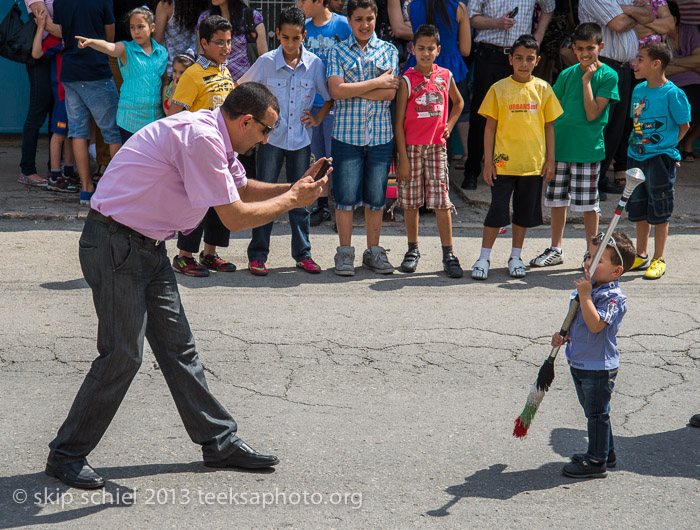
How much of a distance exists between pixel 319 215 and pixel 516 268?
220 centimetres

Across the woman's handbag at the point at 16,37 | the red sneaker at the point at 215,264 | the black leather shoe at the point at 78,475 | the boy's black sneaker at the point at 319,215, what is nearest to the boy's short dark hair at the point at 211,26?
the red sneaker at the point at 215,264

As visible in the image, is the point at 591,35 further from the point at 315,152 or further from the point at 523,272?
the point at 315,152

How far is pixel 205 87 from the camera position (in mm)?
6766

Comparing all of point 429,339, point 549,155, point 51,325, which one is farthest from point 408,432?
point 549,155

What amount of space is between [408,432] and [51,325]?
2.63 meters

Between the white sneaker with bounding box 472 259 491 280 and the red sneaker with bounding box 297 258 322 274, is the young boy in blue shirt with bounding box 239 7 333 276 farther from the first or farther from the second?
the white sneaker with bounding box 472 259 491 280

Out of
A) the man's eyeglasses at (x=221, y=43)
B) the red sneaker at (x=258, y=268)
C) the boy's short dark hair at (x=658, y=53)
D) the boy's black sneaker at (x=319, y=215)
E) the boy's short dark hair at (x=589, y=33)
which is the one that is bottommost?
the red sneaker at (x=258, y=268)

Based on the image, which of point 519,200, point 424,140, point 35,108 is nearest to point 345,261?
point 424,140

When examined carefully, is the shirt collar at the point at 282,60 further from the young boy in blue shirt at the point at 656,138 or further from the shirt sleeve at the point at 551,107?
→ the young boy in blue shirt at the point at 656,138

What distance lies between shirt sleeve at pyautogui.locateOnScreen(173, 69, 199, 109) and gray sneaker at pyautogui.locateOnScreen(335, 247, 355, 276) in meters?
1.65

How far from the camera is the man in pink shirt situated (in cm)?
375

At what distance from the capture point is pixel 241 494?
12.7ft

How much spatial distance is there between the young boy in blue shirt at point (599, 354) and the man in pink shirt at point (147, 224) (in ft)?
4.48

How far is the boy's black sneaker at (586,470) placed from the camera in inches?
160
